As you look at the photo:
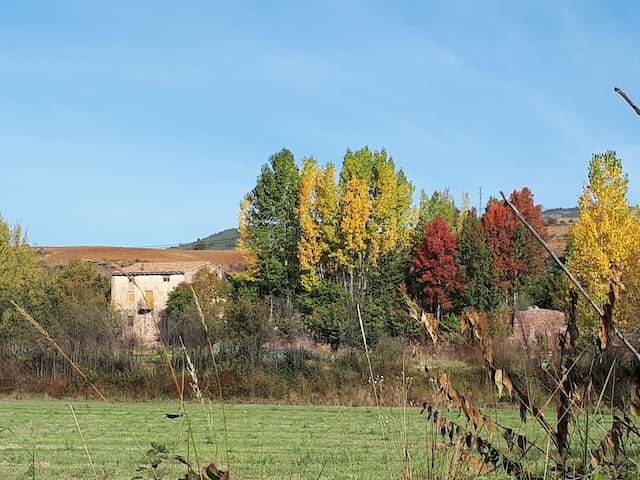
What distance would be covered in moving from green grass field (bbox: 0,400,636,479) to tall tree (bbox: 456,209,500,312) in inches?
550

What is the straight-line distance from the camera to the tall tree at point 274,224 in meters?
34.5

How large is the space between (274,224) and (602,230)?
18.3 meters

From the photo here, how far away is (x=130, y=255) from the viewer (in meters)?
67.3

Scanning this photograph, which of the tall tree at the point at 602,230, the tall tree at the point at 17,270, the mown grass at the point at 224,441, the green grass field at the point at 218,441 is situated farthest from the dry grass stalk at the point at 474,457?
the tall tree at the point at 17,270

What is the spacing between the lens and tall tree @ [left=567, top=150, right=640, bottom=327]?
61.6ft

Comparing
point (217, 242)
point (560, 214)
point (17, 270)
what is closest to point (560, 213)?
point (560, 214)

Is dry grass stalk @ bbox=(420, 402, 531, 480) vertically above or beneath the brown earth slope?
beneath

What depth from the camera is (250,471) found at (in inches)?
346

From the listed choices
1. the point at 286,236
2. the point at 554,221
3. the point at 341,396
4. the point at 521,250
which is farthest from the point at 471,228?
the point at 554,221

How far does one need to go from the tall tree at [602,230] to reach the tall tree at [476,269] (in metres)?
12.1

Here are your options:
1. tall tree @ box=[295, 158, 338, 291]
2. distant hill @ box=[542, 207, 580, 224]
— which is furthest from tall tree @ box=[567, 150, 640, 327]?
distant hill @ box=[542, 207, 580, 224]

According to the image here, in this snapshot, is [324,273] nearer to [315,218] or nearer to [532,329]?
[315,218]

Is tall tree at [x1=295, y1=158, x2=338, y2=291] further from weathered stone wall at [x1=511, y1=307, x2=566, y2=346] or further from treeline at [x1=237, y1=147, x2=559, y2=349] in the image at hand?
weathered stone wall at [x1=511, y1=307, x2=566, y2=346]

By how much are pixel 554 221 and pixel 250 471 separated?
248 ft
